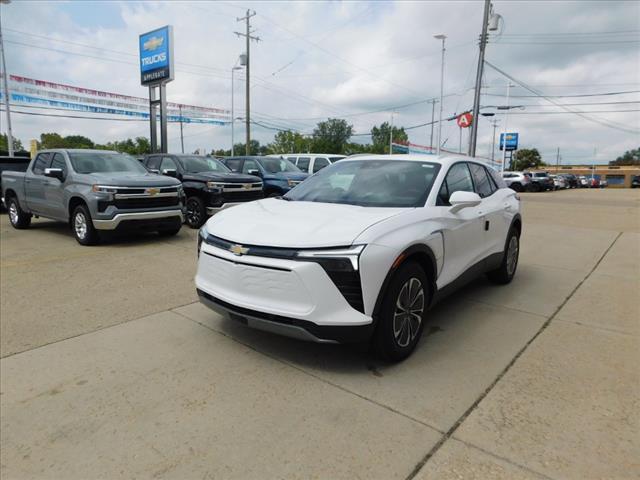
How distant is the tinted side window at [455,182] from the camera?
405 cm

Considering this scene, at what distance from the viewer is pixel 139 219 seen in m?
7.79

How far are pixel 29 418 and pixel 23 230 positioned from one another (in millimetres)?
8713

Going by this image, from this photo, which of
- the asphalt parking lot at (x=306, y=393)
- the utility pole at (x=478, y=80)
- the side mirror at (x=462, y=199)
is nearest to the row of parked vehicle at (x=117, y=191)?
the asphalt parking lot at (x=306, y=393)

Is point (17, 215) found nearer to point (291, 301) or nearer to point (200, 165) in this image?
point (200, 165)

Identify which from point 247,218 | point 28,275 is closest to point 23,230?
point 28,275

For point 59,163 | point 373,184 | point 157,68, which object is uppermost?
point 157,68

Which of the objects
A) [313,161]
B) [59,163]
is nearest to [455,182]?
[59,163]

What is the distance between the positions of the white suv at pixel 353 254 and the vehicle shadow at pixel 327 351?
0.18 m

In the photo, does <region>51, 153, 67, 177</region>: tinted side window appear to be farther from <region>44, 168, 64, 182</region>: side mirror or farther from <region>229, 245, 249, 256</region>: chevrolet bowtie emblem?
<region>229, 245, 249, 256</region>: chevrolet bowtie emblem

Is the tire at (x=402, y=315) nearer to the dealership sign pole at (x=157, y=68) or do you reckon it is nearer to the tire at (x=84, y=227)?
the tire at (x=84, y=227)

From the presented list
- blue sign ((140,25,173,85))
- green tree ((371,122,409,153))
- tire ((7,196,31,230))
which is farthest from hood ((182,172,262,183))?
green tree ((371,122,409,153))

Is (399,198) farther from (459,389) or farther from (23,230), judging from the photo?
(23,230)

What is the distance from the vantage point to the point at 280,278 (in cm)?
298

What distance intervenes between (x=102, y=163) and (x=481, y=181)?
7.11 meters
